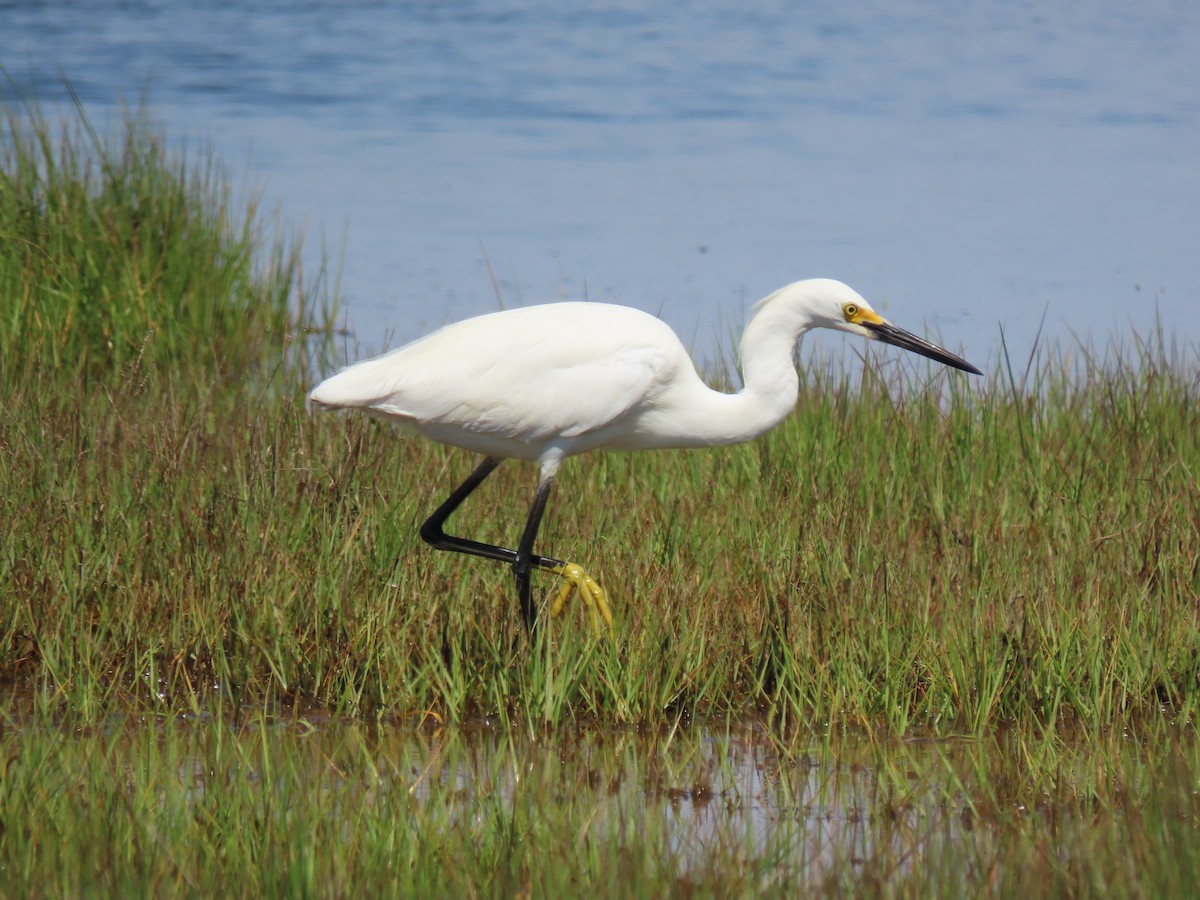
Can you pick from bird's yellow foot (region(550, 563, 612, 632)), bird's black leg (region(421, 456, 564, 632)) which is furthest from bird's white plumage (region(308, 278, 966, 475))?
bird's yellow foot (region(550, 563, 612, 632))

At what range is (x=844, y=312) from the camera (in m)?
5.16

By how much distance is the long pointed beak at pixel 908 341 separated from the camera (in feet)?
17.2

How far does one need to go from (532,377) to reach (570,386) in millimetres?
135

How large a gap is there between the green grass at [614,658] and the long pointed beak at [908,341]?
21.7 inches

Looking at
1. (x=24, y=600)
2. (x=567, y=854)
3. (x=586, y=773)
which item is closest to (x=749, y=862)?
(x=567, y=854)

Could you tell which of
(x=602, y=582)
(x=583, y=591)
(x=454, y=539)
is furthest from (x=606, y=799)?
(x=454, y=539)

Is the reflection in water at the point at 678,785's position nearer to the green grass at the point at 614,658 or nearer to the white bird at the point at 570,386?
the green grass at the point at 614,658

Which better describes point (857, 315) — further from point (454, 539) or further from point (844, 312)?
point (454, 539)

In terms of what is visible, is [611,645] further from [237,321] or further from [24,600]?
[237,321]

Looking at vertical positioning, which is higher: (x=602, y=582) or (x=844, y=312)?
(x=844, y=312)

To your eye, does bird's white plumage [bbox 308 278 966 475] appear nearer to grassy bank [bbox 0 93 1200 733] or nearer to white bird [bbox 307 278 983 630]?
white bird [bbox 307 278 983 630]

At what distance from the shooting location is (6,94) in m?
8.99

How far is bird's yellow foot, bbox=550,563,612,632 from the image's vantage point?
4883mm

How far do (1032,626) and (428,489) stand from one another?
7.36 feet
